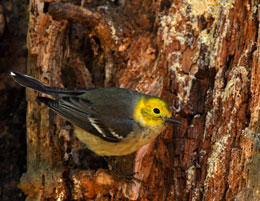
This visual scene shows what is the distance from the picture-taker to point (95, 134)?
3.46m

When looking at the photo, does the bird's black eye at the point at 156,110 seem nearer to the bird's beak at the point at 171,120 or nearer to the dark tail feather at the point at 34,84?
the bird's beak at the point at 171,120

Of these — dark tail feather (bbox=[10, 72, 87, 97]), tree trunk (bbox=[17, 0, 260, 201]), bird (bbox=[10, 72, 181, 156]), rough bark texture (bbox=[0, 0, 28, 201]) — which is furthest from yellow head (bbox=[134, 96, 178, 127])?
rough bark texture (bbox=[0, 0, 28, 201])

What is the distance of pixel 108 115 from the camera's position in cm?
349

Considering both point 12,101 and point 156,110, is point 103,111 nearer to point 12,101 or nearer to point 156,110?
point 156,110

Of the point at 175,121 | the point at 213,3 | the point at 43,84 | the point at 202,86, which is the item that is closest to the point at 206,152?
the point at 175,121

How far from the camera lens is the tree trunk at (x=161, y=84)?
295cm

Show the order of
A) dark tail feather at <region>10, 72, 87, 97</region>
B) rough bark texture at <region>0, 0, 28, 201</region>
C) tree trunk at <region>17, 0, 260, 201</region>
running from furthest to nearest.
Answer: rough bark texture at <region>0, 0, 28, 201</region> → dark tail feather at <region>10, 72, 87, 97</region> → tree trunk at <region>17, 0, 260, 201</region>

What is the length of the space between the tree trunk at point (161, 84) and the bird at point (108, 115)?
0.13 meters

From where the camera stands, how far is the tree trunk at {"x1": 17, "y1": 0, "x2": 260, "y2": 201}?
2945 millimetres

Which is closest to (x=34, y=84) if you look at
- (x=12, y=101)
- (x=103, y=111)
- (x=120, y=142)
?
(x=103, y=111)

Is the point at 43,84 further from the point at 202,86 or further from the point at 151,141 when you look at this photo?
the point at 202,86

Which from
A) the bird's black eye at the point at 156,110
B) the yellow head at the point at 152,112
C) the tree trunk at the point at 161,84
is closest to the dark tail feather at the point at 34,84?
the tree trunk at the point at 161,84

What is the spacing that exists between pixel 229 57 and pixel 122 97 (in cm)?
105

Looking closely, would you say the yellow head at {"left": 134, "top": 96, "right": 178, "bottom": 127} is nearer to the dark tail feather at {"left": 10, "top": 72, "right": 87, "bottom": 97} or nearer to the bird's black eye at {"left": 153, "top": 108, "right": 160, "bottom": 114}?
the bird's black eye at {"left": 153, "top": 108, "right": 160, "bottom": 114}
